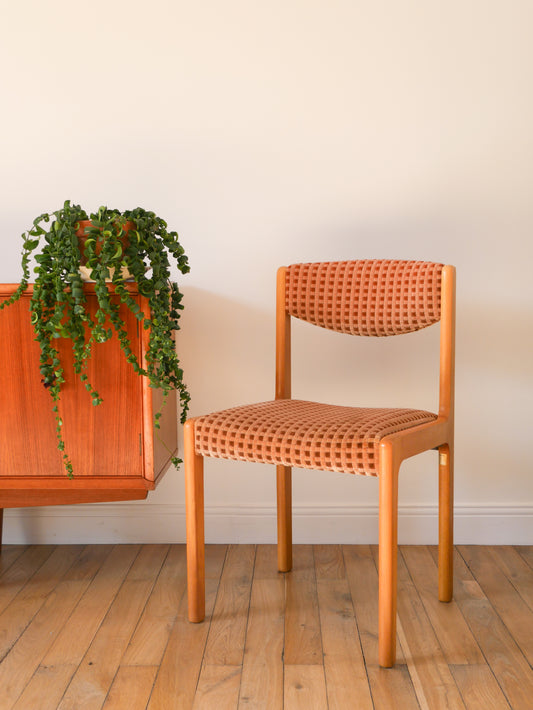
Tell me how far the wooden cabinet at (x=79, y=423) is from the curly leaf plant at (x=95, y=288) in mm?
39

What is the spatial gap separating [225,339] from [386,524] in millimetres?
913

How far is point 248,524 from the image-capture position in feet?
6.87

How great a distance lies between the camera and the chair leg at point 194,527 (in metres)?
1.53

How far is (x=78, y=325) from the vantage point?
1.61 meters

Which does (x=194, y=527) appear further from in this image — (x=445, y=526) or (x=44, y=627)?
(x=445, y=526)

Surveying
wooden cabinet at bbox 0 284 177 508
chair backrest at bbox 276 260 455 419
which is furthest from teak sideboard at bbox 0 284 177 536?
chair backrest at bbox 276 260 455 419

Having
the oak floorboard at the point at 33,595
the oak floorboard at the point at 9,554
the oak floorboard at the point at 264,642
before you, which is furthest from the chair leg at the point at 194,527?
the oak floorboard at the point at 9,554

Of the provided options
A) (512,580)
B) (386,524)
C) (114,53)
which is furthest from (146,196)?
(512,580)

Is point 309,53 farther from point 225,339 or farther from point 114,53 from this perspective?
point 225,339

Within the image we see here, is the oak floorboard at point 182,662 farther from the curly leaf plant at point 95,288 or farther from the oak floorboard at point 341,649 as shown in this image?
the curly leaf plant at point 95,288

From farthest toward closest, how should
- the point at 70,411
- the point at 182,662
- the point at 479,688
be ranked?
the point at 70,411, the point at 182,662, the point at 479,688

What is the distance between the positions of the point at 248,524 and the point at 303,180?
1.07 metres

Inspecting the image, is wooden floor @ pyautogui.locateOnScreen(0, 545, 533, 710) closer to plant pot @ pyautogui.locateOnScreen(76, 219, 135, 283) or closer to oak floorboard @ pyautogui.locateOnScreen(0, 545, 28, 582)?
oak floorboard @ pyautogui.locateOnScreen(0, 545, 28, 582)

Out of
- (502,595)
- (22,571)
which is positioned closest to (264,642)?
(502,595)
